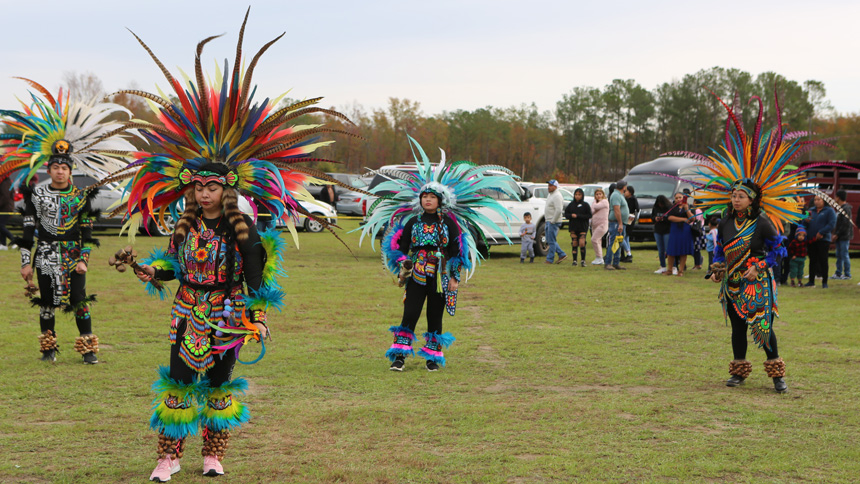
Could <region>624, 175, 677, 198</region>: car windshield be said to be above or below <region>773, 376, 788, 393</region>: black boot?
above

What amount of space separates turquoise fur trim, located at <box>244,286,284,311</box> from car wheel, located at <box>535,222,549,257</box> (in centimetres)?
1597

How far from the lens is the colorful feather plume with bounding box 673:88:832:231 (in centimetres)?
786

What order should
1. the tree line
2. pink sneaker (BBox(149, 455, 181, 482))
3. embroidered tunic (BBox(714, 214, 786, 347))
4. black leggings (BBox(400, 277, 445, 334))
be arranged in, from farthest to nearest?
1. the tree line
2. black leggings (BBox(400, 277, 445, 334))
3. embroidered tunic (BBox(714, 214, 786, 347))
4. pink sneaker (BBox(149, 455, 181, 482))

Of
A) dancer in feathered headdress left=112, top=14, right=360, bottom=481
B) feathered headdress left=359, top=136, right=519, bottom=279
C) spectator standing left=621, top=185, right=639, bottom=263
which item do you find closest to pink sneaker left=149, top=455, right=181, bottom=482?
dancer in feathered headdress left=112, top=14, right=360, bottom=481

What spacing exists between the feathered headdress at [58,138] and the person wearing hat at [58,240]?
0.42 ft

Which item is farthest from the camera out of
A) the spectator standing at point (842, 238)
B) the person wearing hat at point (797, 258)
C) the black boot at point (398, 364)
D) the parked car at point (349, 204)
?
the parked car at point (349, 204)

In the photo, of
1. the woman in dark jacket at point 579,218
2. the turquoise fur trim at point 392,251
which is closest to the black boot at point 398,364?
the turquoise fur trim at point 392,251

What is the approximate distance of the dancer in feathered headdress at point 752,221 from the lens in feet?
24.8

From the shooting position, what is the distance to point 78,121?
8305 mm

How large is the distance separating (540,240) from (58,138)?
14.2 metres

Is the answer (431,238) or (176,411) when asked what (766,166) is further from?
(176,411)

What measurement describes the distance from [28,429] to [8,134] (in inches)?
139

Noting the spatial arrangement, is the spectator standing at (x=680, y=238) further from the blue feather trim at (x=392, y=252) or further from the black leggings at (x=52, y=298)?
the black leggings at (x=52, y=298)

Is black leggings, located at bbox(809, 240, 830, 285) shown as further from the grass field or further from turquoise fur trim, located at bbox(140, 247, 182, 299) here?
turquoise fur trim, located at bbox(140, 247, 182, 299)
